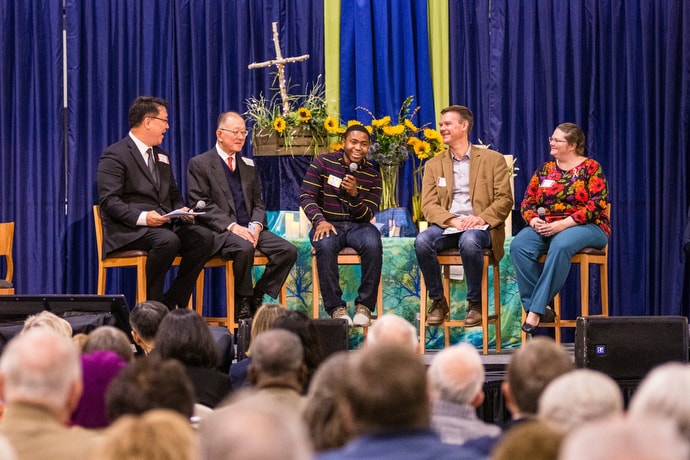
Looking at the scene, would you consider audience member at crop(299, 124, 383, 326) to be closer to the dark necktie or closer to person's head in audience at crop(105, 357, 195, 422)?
the dark necktie

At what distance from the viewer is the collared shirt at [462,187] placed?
6.19m

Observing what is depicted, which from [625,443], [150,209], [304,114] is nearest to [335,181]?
[304,114]

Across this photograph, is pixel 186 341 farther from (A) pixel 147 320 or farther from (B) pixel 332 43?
(B) pixel 332 43

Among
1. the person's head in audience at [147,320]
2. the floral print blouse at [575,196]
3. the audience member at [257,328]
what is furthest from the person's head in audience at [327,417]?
the floral print blouse at [575,196]

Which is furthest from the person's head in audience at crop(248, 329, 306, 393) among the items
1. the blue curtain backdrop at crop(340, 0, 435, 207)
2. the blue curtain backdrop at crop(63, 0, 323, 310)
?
the blue curtain backdrop at crop(63, 0, 323, 310)

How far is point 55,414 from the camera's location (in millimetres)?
2193

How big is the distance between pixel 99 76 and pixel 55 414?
566 centimetres

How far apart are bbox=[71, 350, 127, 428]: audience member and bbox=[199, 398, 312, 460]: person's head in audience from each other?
4.33ft

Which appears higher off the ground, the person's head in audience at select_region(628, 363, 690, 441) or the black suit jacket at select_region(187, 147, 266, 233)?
the black suit jacket at select_region(187, 147, 266, 233)

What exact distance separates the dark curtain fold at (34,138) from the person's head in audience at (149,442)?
19.6 feet

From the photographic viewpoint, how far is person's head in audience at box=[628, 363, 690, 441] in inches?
73.3

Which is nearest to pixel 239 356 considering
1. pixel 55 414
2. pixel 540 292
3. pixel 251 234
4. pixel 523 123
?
pixel 251 234

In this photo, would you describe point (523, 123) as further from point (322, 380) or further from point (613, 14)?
point (322, 380)

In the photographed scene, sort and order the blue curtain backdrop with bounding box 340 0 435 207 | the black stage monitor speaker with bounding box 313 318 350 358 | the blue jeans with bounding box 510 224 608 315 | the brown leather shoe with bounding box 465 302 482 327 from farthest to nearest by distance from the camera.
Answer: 1. the blue curtain backdrop with bounding box 340 0 435 207
2. the brown leather shoe with bounding box 465 302 482 327
3. the blue jeans with bounding box 510 224 608 315
4. the black stage monitor speaker with bounding box 313 318 350 358
